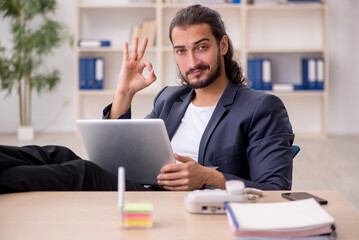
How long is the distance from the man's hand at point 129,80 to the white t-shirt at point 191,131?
0.65 ft

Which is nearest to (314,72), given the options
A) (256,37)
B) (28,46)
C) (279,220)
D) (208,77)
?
(256,37)

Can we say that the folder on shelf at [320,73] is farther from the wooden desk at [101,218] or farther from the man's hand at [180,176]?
the wooden desk at [101,218]

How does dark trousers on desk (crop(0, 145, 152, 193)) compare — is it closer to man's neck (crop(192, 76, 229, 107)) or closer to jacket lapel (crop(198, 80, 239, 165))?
jacket lapel (crop(198, 80, 239, 165))

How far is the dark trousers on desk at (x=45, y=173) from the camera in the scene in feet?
4.12

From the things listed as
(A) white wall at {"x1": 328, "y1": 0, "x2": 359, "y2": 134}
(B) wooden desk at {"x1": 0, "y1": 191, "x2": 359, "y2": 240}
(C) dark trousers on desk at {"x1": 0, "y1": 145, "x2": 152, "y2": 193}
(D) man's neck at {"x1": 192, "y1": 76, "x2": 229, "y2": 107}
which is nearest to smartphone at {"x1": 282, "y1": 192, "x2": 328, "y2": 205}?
(B) wooden desk at {"x1": 0, "y1": 191, "x2": 359, "y2": 240}

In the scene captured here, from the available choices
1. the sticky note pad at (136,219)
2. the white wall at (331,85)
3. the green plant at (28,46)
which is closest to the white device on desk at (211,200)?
the sticky note pad at (136,219)

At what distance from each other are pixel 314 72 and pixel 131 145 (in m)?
4.52

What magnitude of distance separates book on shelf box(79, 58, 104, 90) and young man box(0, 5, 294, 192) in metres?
3.73

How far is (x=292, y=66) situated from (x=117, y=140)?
4.76m

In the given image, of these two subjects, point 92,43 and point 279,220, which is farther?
point 92,43

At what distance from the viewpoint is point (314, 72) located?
5.68m

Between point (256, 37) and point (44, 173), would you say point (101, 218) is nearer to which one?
point (44, 173)

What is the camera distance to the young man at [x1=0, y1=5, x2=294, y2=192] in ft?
4.34

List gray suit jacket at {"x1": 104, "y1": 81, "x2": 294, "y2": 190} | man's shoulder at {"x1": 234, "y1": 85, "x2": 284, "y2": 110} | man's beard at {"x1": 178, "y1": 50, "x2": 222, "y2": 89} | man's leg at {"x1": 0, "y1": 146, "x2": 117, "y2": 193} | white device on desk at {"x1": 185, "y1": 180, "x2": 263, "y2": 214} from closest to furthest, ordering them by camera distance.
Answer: white device on desk at {"x1": 185, "y1": 180, "x2": 263, "y2": 214} < man's leg at {"x1": 0, "y1": 146, "x2": 117, "y2": 193} < gray suit jacket at {"x1": 104, "y1": 81, "x2": 294, "y2": 190} < man's shoulder at {"x1": 234, "y1": 85, "x2": 284, "y2": 110} < man's beard at {"x1": 178, "y1": 50, "x2": 222, "y2": 89}
